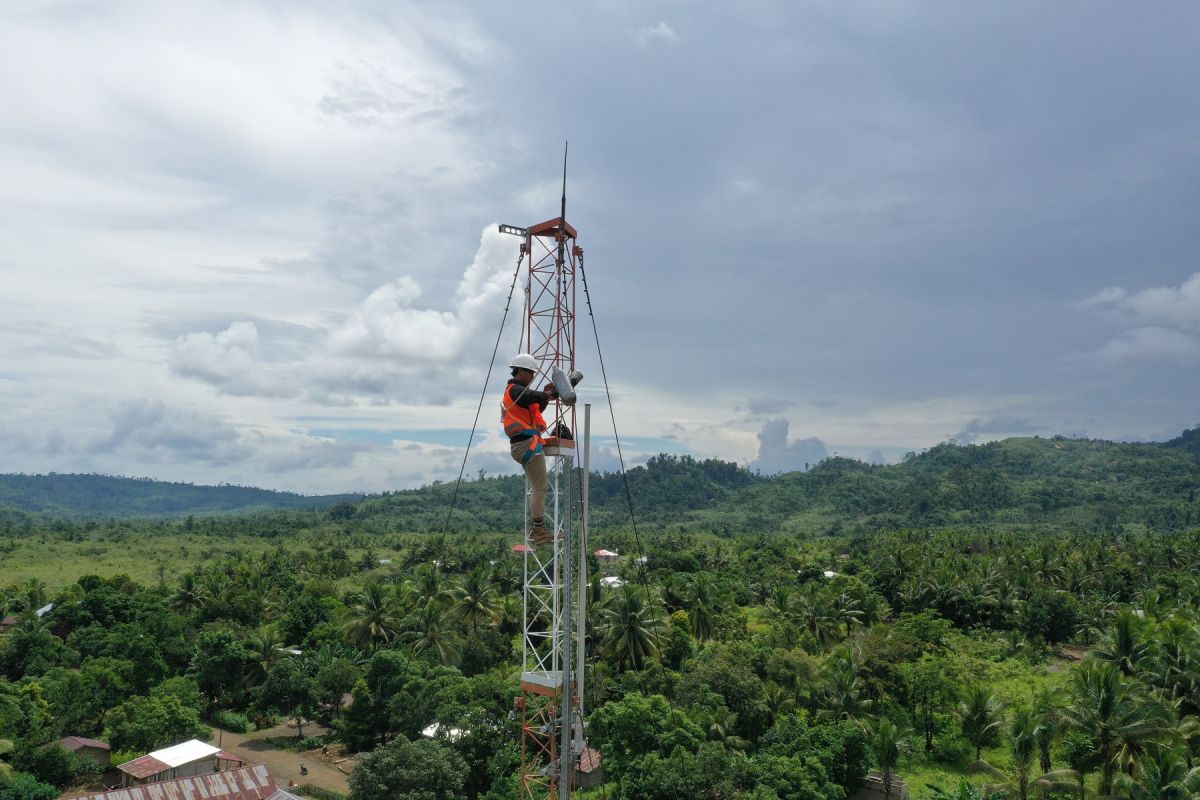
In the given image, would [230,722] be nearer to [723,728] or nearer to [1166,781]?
[723,728]

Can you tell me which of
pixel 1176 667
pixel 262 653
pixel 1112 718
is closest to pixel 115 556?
pixel 262 653

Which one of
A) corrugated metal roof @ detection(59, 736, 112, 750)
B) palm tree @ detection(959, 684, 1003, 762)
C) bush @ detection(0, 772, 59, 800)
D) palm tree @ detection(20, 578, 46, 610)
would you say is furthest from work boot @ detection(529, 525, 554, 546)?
palm tree @ detection(20, 578, 46, 610)

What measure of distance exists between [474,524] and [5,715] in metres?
145

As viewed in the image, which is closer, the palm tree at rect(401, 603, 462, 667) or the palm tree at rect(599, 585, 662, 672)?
the palm tree at rect(599, 585, 662, 672)

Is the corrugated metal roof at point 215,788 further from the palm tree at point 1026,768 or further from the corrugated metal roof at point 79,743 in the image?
the palm tree at point 1026,768

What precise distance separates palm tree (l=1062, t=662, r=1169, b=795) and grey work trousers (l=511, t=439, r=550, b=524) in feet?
63.0

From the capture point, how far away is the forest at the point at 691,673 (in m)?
25.8

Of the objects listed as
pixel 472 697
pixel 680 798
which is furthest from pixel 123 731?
pixel 680 798

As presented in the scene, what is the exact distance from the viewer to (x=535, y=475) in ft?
66.2

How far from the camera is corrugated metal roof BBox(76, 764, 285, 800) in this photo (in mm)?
27391

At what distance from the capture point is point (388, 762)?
25812 mm

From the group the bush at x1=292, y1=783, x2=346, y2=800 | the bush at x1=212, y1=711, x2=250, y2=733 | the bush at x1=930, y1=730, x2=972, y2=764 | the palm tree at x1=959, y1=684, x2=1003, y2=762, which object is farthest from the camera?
the bush at x1=212, y1=711, x2=250, y2=733

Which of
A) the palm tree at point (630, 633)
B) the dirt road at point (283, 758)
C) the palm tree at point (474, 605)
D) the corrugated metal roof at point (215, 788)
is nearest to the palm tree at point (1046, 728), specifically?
the palm tree at point (630, 633)

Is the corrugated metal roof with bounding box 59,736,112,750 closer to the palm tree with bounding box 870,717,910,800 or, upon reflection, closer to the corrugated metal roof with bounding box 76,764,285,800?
the corrugated metal roof with bounding box 76,764,285,800
